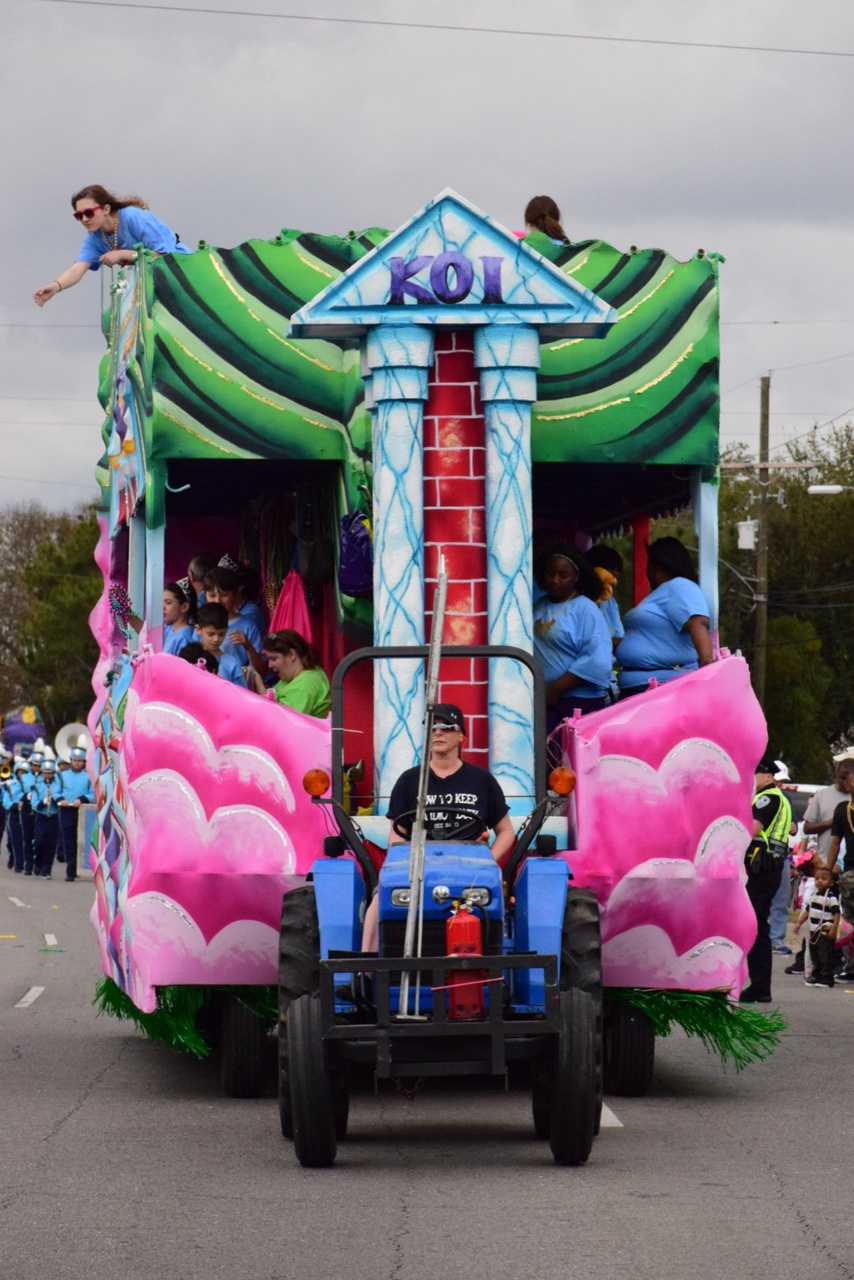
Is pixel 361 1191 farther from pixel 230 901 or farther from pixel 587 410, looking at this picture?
pixel 587 410

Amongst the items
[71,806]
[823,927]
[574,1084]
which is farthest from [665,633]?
[71,806]

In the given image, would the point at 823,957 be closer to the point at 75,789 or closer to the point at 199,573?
the point at 199,573

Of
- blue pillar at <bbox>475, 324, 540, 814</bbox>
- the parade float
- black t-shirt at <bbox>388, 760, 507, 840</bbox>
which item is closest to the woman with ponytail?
the parade float

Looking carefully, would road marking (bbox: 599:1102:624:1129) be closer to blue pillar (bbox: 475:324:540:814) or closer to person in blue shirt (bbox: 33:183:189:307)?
blue pillar (bbox: 475:324:540:814)

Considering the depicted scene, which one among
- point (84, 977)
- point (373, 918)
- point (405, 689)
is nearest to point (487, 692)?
point (405, 689)

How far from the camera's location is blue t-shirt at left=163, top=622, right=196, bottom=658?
13.7m

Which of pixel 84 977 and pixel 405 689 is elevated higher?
pixel 405 689

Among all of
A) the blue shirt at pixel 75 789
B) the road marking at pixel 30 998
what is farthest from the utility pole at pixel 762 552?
the road marking at pixel 30 998

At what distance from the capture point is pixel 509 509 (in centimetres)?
1199

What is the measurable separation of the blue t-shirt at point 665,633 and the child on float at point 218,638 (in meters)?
2.23

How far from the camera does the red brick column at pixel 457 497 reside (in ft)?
39.3

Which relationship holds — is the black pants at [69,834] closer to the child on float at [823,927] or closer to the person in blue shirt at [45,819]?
the person in blue shirt at [45,819]

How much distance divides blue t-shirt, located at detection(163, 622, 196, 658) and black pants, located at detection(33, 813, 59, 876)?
29603mm

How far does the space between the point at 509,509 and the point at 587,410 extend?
94cm
